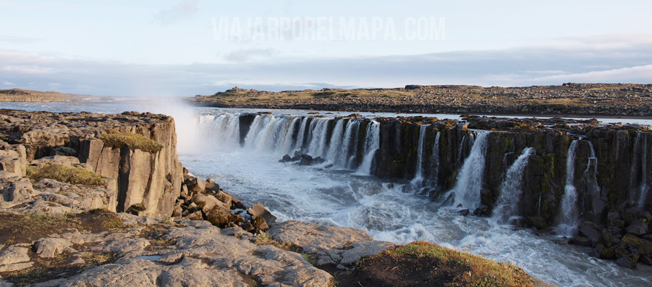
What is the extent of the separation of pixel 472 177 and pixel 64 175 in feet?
Answer: 61.5

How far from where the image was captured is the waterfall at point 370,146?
3045 cm

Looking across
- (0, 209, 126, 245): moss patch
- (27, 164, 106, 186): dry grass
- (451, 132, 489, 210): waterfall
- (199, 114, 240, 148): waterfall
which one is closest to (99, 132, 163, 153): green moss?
(27, 164, 106, 186): dry grass

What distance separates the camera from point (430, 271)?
8508 mm

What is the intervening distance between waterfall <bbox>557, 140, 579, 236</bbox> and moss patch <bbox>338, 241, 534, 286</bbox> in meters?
11.7

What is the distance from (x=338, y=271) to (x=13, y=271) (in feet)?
19.5

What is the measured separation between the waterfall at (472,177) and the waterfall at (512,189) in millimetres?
1229

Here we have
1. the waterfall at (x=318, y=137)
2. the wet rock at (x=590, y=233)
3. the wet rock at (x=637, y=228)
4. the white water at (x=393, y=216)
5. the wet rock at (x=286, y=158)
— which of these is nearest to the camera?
the white water at (x=393, y=216)

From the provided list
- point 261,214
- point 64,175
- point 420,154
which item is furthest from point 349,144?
point 64,175

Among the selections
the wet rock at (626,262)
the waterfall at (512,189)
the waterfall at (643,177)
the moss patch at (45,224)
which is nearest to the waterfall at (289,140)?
the waterfall at (512,189)

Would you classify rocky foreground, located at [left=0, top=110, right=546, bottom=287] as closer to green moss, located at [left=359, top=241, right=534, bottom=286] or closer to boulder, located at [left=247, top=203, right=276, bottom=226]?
green moss, located at [left=359, top=241, right=534, bottom=286]

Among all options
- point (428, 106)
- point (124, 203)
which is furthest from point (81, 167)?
point (428, 106)

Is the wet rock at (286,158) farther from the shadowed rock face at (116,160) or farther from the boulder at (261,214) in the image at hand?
the shadowed rock face at (116,160)

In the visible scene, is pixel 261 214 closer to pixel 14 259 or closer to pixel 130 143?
pixel 130 143

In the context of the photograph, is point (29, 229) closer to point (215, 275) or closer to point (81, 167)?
point (215, 275)
